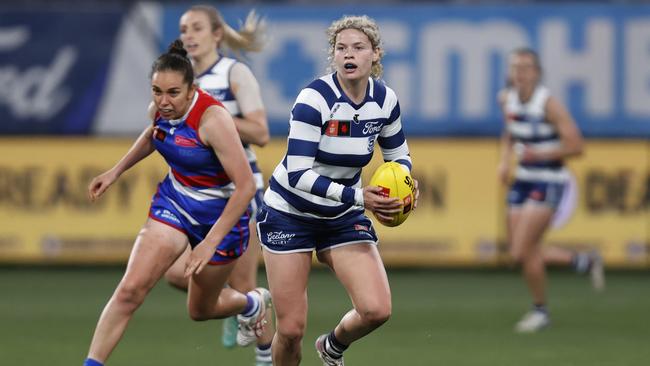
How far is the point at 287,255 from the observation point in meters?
7.33

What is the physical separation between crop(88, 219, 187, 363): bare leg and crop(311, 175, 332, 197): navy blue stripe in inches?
41.2

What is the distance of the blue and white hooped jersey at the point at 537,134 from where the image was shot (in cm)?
1191

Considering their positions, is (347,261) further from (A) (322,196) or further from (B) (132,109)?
(B) (132,109)

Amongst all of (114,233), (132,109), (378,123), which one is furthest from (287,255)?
(132,109)

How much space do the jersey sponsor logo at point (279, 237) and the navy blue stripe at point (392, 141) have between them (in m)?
0.75

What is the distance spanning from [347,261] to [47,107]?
10377 millimetres

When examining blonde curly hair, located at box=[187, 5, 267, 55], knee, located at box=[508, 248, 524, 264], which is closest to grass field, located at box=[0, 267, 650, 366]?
knee, located at box=[508, 248, 524, 264]

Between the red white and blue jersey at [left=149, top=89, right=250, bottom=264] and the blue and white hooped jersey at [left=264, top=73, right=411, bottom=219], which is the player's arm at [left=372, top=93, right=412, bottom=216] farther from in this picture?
the red white and blue jersey at [left=149, top=89, right=250, bottom=264]

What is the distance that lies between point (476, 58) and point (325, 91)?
33.6ft

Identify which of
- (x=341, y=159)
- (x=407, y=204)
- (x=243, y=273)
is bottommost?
(x=243, y=273)

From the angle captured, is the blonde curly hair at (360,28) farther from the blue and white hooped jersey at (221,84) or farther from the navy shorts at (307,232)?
the blue and white hooped jersey at (221,84)

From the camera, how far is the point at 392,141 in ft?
24.5

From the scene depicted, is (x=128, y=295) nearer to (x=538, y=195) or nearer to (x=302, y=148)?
(x=302, y=148)

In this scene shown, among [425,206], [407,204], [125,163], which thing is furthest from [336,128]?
[425,206]
